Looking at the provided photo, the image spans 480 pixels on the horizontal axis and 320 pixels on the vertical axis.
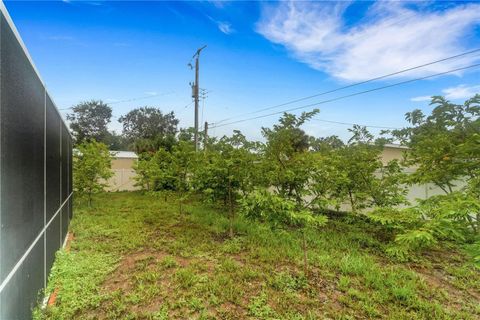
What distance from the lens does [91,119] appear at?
28547 millimetres

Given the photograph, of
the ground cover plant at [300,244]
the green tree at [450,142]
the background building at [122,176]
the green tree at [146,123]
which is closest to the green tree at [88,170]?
the ground cover plant at [300,244]

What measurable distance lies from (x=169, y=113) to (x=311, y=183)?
26570 mm

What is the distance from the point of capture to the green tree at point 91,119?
Result: 27.5m

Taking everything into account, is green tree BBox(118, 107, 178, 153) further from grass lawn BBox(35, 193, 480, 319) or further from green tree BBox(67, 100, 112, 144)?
grass lawn BBox(35, 193, 480, 319)

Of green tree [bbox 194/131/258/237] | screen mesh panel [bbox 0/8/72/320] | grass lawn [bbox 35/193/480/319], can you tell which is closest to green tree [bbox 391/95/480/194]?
grass lawn [bbox 35/193/480/319]

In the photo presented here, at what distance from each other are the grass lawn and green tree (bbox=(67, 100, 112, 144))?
26.4 m

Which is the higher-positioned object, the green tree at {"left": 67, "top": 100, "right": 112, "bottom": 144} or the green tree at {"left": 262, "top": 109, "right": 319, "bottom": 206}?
the green tree at {"left": 67, "top": 100, "right": 112, "bottom": 144}

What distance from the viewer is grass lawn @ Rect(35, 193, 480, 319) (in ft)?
8.50

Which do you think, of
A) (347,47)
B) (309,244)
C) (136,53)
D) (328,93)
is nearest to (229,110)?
(328,93)

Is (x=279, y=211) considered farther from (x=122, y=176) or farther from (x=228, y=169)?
(x=122, y=176)

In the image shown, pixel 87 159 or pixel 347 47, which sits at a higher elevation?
pixel 347 47

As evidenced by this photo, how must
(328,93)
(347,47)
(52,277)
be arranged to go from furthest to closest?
(328,93), (347,47), (52,277)

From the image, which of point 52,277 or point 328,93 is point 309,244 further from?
point 328,93

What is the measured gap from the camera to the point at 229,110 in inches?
645
